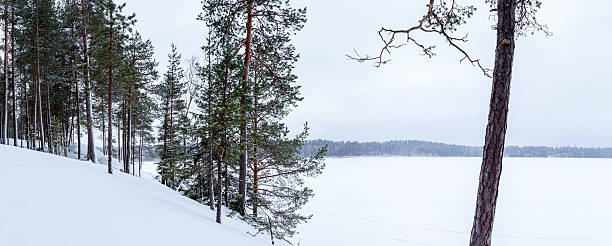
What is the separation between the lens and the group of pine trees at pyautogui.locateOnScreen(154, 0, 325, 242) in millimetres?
7945

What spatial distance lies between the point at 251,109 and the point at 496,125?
19.9 ft

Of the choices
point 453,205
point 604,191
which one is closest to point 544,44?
point 453,205

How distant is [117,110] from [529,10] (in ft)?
79.8

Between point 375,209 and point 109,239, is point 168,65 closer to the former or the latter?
point 109,239

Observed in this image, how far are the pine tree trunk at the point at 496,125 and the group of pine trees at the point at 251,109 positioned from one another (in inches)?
209

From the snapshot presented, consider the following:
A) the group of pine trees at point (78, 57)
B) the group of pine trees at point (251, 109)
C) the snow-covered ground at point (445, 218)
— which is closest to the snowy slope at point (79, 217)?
the group of pine trees at point (251, 109)

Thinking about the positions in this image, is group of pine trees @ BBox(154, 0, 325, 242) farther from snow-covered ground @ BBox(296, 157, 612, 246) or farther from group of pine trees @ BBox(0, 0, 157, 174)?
snow-covered ground @ BBox(296, 157, 612, 246)

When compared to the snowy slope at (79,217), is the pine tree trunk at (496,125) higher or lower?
higher

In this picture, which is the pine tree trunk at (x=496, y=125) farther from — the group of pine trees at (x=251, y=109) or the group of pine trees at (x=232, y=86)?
the group of pine trees at (x=232, y=86)

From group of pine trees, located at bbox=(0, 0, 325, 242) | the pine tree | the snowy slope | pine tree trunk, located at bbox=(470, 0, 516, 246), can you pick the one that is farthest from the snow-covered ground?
pine tree trunk, located at bbox=(470, 0, 516, 246)

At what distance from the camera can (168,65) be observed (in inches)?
730

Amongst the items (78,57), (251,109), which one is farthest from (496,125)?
(78,57)

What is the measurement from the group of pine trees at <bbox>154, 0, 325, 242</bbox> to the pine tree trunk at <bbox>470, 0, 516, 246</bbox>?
5.30 m

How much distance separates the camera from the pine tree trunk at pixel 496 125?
3750mm
